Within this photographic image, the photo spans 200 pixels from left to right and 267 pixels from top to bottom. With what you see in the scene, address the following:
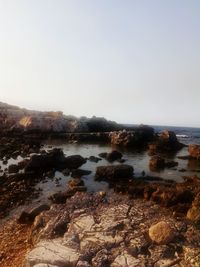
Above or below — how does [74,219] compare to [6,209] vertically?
above

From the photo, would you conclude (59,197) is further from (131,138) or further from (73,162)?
(131,138)

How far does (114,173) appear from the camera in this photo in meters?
34.1

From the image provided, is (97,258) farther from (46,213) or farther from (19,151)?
(19,151)

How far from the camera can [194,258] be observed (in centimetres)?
1348

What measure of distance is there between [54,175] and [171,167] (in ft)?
53.3

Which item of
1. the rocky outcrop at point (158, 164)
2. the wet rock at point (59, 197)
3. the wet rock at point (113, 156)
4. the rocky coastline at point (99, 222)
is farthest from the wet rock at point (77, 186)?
the wet rock at point (113, 156)

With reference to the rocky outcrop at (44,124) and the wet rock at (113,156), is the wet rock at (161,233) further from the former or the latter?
the rocky outcrop at (44,124)

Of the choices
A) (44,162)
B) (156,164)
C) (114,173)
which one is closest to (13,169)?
(44,162)

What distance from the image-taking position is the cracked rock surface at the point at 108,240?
45.4 ft

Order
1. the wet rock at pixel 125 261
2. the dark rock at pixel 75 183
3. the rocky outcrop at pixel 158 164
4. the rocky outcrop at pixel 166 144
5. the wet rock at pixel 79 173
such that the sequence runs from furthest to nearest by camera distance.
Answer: the rocky outcrop at pixel 166 144 → the rocky outcrop at pixel 158 164 → the wet rock at pixel 79 173 → the dark rock at pixel 75 183 → the wet rock at pixel 125 261

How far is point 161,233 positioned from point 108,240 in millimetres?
2691

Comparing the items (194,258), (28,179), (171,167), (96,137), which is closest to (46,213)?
(194,258)

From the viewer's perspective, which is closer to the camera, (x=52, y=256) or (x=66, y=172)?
(x=52, y=256)

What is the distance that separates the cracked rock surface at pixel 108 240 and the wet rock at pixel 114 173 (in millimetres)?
14051
